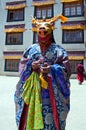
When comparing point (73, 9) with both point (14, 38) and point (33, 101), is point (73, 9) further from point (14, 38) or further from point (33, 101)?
point (33, 101)

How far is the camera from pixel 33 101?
4141mm

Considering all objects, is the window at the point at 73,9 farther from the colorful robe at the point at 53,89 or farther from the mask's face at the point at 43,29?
the colorful robe at the point at 53,89

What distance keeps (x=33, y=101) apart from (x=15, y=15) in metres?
29.8

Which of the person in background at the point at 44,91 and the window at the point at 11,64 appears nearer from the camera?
the person in background at the point at 44,91

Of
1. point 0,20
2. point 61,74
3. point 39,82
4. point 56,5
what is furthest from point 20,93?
point 0,20

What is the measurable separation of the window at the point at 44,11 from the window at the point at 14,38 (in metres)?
2.67

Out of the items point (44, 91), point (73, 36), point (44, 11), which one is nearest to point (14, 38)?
point (44, 11)

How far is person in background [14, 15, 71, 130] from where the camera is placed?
13.5 feet

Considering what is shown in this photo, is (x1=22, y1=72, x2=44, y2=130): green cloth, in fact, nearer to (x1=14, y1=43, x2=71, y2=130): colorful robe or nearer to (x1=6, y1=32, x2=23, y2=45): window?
(x1=14, y1=43, x2=71, y2=130): colorful robe

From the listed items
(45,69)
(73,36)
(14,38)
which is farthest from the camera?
(14,38)

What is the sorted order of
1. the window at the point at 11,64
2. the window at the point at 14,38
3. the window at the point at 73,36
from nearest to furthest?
the window at the point at 73,36 → the window at the point at 11,64 → the window at the point at 14,38

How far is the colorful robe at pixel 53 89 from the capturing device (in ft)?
13.6

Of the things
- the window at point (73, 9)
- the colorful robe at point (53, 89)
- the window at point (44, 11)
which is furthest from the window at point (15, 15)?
the colorful robe at point (53, 89)

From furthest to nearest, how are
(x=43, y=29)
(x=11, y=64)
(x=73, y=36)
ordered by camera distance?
1. (x=11, y=64)
2. (x=73, y=36)
3. (x=43, y=29)
